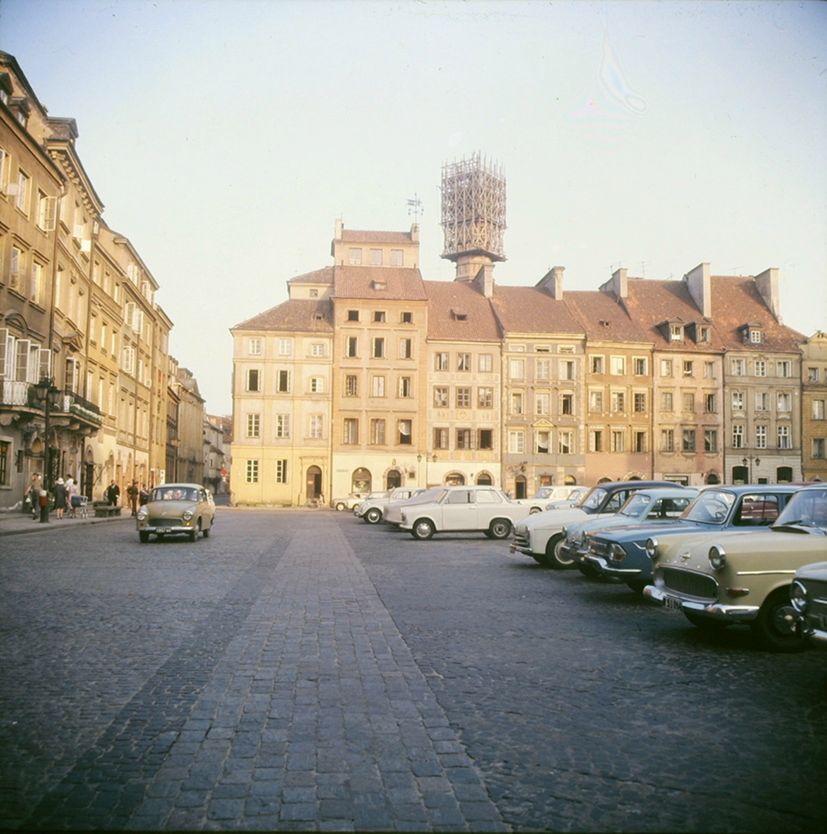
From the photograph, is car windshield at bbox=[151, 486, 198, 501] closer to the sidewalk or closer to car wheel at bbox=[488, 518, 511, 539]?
the sidewalk

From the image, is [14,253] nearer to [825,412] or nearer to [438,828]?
[438,828]

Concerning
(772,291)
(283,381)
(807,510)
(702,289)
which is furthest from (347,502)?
(807,510)

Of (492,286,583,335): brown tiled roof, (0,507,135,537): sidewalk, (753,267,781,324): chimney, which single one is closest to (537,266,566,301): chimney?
(492,286,583,335): brown tiled roof

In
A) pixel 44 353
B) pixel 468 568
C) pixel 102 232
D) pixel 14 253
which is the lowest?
pixel 468 568

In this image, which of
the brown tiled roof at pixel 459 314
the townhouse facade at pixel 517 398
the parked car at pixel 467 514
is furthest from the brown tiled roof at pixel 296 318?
the parked car at pixel 467 514

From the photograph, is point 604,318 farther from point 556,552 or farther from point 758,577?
point 758,577

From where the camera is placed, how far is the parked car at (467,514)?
26.8 metres

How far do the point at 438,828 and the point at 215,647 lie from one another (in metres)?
5.04

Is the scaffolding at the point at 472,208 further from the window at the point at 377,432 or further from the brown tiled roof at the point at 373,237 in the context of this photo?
the window at the point at 377,432

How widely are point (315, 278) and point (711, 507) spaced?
63.7m

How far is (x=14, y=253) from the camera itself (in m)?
34.8

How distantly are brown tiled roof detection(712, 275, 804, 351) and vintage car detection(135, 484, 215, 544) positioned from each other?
52970 mm

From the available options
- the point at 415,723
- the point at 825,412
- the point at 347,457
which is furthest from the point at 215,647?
the point at 825,412

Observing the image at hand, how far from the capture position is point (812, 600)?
7082 millimetres
